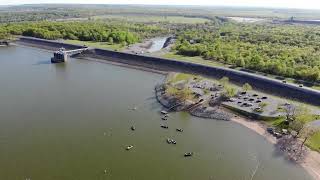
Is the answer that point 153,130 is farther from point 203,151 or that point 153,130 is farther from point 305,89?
point 305,89

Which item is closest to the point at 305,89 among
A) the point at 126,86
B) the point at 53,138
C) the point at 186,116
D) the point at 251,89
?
the point at 251,89

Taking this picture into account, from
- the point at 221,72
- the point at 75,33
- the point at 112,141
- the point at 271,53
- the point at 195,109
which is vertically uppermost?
the point at 75,33

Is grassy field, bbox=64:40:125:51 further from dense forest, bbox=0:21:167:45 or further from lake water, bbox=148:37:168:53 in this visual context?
lake water, bbox=148:37:168:53

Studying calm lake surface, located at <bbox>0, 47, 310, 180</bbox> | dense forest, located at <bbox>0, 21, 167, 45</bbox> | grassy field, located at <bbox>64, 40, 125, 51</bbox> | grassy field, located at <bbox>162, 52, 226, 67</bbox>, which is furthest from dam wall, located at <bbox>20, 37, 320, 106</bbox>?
calm lake surface, located at <bbox>0, 47, 310, 180</bbox>

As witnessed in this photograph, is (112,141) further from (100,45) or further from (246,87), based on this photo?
(100,45)

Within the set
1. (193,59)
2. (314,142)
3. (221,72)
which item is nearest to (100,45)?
(193,59)

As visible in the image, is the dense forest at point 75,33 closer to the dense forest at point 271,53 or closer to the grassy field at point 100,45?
the grassy field at point 100,45

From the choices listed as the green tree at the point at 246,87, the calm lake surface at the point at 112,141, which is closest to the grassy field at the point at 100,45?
the calm lake surface at the point at 112,141
